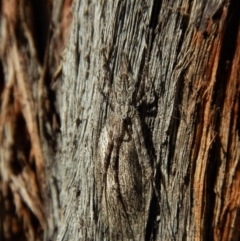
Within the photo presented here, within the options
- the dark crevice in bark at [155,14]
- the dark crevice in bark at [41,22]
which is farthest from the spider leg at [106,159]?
the dark crevice in bark at [41,22]

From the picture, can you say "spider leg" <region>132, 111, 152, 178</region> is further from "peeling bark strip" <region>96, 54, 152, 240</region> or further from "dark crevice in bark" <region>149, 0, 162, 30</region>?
"dark crevice in bark" <region>149, 0, 162, 30</region>

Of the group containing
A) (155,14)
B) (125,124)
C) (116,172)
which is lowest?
(116,172)

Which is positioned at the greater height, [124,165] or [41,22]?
[41,22]

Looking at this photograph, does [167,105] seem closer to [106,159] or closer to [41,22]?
[106,159]

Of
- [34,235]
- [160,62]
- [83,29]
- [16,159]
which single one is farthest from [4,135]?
[160,62]

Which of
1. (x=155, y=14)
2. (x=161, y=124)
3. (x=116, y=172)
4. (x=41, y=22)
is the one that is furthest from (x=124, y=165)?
(x=41, y=22)

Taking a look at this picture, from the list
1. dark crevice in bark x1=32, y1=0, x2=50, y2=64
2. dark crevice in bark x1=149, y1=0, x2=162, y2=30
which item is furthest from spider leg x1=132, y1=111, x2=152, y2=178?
dark crevice in bark x1=32, y1=0, x2=50, y2=64

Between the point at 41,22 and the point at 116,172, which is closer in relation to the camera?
the point at 116,172
